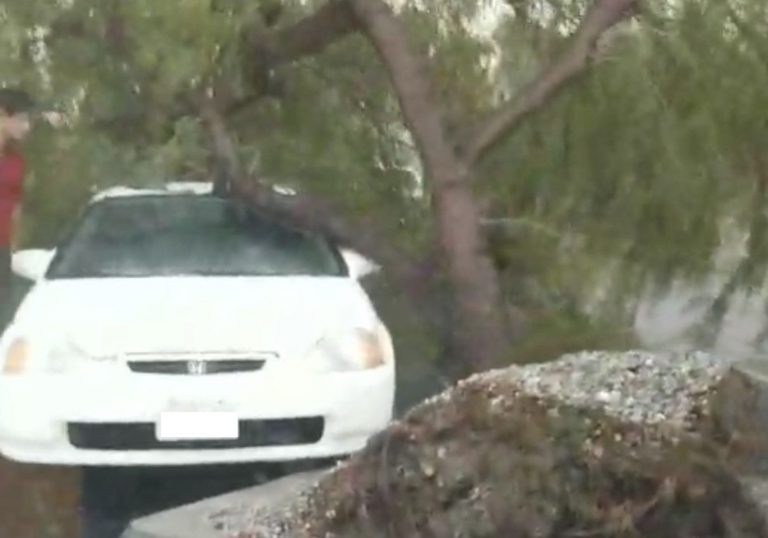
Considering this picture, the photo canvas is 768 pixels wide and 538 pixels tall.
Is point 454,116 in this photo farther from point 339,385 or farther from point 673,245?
point 339,385

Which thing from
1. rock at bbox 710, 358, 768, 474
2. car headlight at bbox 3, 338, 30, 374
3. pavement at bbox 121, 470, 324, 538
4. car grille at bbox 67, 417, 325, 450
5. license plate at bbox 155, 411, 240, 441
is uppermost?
rock at bbox 710, 358, 768, 474

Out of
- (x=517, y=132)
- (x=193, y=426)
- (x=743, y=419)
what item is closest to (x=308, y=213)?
(x=517, y=132)

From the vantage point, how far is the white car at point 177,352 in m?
3.07

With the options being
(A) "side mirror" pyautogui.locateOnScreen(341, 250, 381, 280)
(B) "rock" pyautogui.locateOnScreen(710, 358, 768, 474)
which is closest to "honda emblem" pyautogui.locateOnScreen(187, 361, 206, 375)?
(A) "side mirror" pyautogui.locateOnScreen(341, 250, 381, 280)

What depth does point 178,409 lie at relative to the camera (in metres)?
3.04

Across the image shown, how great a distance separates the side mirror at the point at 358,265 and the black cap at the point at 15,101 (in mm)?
849

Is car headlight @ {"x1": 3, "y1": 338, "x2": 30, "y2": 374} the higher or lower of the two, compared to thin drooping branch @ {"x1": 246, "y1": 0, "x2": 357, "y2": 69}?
lower

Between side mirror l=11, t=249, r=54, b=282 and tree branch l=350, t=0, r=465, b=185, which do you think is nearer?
side mirror l=11, t=249, r=54, b=282

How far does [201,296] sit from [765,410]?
1282 millimetres

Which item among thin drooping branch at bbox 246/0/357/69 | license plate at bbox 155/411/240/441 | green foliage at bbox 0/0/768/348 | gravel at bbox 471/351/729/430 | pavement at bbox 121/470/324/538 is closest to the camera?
gravel at bbox 471/351/729/430

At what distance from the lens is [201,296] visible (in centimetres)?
320

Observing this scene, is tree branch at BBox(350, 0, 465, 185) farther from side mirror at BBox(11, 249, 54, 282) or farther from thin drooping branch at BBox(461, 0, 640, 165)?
side mirror at BBox(11, 249, 54, 282)

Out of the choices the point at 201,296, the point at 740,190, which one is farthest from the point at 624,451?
the point at 740,190

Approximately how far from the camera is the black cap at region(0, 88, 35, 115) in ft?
10.8
